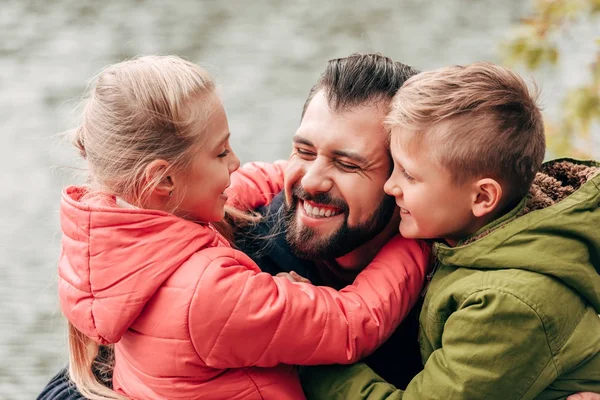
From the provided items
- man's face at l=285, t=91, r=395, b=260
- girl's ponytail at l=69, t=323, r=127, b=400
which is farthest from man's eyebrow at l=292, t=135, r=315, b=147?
girl's ponytail at l=69, t=323, r=127, b=400

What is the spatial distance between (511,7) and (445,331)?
8984 mm

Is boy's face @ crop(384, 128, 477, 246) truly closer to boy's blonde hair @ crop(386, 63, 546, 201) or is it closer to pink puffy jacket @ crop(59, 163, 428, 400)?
boy's blonde hair @ crop(386, 63, 546, 201)

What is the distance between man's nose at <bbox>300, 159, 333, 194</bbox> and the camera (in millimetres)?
2059

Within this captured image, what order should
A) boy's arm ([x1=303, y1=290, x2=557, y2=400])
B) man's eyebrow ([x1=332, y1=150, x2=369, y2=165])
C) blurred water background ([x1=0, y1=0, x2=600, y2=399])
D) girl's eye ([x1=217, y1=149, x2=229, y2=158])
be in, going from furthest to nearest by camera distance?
blurred water background ([x1=0, y1=0, x2=600, y2=399])
man's eyebrow ([x1=332, y1=150, x2=369, y2=165])
girl's eye ([x1=217, y1=149, x2=229, y2=158])
boy's arm ([x1=303, y1=290, x2=557, y2=400])

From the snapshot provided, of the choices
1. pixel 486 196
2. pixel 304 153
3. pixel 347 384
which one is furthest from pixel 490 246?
pixel 304 153

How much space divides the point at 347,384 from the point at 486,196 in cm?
48

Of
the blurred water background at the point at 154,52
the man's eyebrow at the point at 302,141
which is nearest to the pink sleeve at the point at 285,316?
the man's eyebrow at the point at 302,141

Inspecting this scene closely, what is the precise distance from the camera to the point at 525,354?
5.55 ft

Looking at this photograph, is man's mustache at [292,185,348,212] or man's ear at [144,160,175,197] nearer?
man's ear at [144,160,175,197]

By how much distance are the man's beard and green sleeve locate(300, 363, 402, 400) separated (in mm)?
316

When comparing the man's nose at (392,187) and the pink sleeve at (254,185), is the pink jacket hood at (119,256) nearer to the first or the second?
the man's nose at (392,187)

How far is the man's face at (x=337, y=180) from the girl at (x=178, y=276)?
0.69ft

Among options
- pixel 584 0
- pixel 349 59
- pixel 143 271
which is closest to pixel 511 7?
pixel 584 0

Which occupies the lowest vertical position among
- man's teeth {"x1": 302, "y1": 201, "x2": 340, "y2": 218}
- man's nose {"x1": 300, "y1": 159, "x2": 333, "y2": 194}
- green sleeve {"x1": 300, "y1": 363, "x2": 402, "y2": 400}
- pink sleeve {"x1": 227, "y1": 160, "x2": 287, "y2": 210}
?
green sleeve {"x1": 300, "y1": 363, "x2": 402, "y2": 400}
